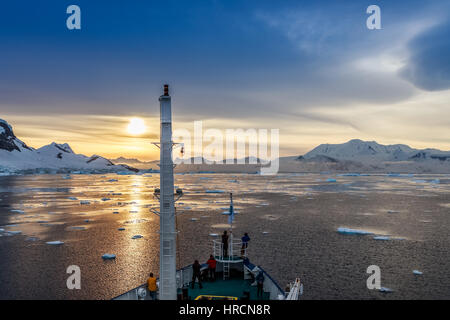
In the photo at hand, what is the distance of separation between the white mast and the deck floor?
4.63m

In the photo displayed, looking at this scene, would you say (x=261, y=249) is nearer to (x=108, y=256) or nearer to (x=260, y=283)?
(x=108, y=256)

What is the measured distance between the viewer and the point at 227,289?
18359mm

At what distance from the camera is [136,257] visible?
33031 mm

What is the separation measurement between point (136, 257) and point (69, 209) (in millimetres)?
42121

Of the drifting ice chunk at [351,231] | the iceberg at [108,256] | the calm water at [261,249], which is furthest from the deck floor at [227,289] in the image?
the drifting ice chunk at [351,231]

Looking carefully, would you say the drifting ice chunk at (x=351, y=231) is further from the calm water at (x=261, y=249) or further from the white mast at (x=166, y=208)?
the white mast at (x=166, y=208)

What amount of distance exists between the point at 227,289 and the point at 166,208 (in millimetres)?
8136

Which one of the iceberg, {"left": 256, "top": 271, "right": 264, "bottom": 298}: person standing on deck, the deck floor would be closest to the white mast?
the deck floor

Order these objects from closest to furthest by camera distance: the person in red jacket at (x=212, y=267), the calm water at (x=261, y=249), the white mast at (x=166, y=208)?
the white mast at (x=166, y=208) < the person in red jacket at (x=212, y=267) < the calm water at (x=261, y=249)

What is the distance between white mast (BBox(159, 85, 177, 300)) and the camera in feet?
41.4

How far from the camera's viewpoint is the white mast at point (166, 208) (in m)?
12.6

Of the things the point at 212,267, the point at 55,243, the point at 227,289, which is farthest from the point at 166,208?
the point at 55,243

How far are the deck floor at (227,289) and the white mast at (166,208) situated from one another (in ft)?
15.2
